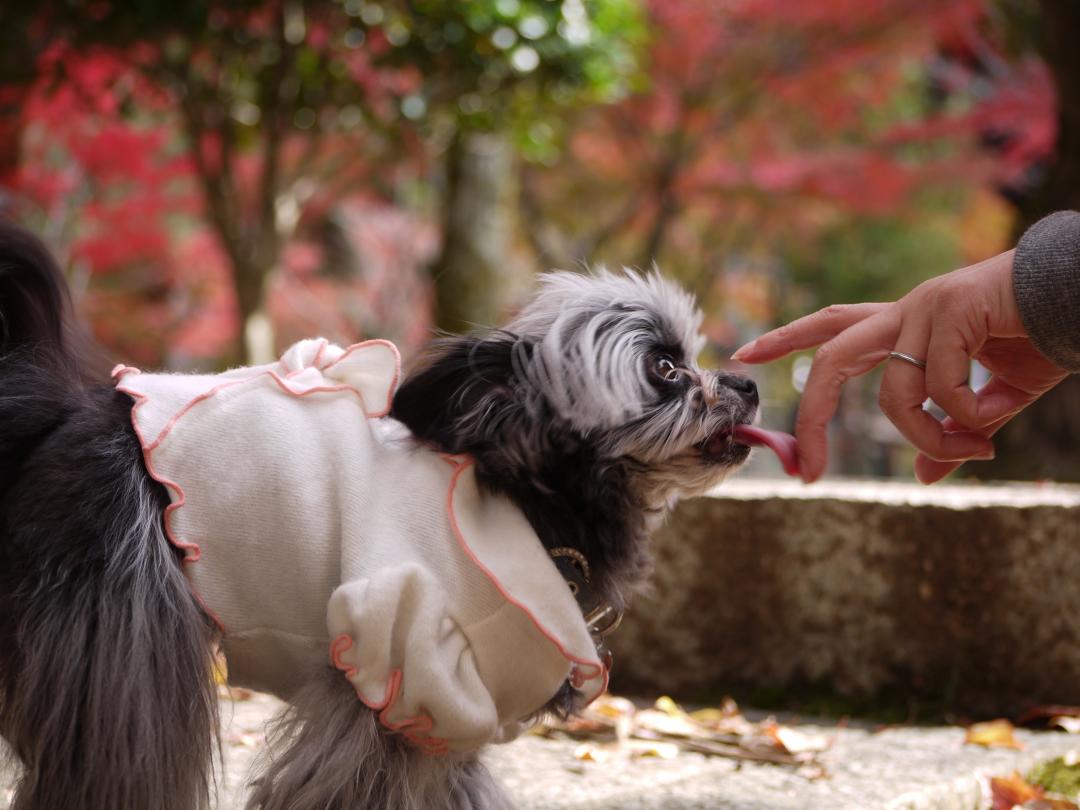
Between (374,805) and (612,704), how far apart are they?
54.0 inches

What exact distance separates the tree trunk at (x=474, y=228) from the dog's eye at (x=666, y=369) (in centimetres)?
453

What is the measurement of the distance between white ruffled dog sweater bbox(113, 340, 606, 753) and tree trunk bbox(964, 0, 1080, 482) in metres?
5.34

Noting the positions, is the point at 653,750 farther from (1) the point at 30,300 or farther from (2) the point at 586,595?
(1) the point at 30,300

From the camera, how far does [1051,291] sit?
180cm

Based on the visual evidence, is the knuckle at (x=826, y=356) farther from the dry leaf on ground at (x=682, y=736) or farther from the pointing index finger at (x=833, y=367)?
the dry leaf on ground at (x=682, y=736)

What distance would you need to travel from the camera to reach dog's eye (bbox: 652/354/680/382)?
6.57ft

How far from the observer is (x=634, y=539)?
2080mm

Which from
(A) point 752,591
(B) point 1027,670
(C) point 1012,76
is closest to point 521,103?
(A) point 752,591

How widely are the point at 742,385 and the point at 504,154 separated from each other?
5.14 m

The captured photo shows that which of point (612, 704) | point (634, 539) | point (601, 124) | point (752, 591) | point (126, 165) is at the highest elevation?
point (601, 124)

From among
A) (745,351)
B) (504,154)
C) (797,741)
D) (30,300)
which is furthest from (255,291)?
(745,351)

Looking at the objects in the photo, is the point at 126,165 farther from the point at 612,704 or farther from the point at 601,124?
the point at 612,704

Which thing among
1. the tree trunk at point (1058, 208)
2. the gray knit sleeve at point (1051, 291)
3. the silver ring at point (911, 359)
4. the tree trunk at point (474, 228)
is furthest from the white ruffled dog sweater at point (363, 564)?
the tree trunk at point (1058, 208)

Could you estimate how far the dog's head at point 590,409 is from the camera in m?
1.92
